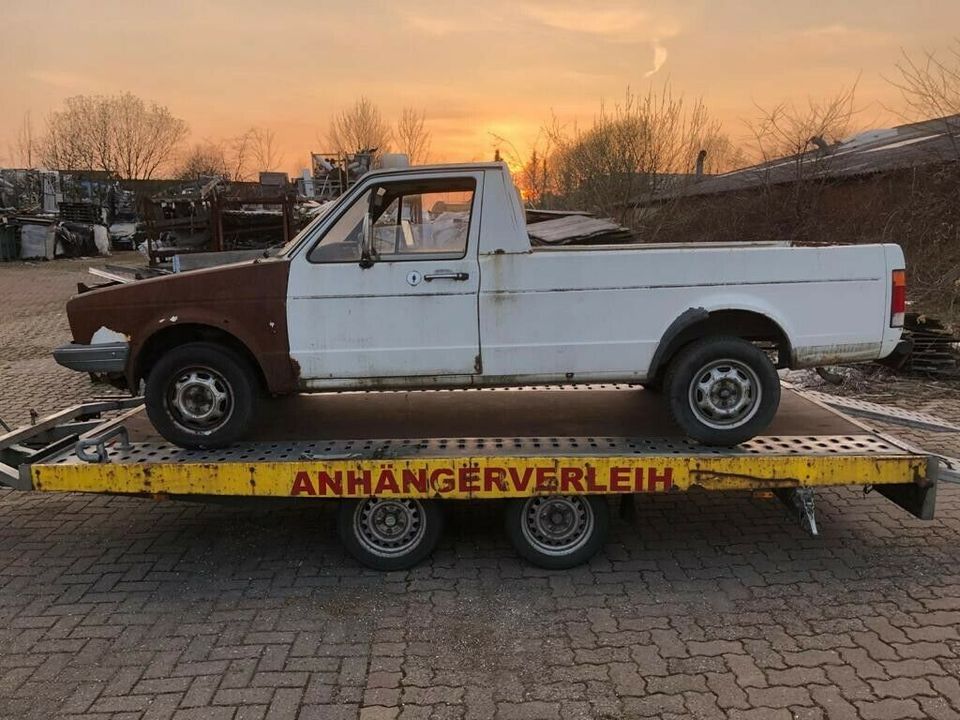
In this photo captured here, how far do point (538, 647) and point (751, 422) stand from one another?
5.81ft

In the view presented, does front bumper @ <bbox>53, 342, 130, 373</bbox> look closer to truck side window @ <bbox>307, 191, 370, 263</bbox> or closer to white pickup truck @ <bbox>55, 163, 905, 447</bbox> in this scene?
white pickup truck @ <bbox>55, 163, 905, 447</bbox>

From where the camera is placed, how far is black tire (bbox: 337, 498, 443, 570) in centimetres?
395

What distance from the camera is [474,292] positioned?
12.8 feet

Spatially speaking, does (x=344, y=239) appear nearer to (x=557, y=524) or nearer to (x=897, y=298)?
(x=557, y=524)

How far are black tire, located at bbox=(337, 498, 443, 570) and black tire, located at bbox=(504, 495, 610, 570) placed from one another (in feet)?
1.52

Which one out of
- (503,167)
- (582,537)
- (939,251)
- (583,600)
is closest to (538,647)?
(583,600)

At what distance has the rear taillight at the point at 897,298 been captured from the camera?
3971 millimetres

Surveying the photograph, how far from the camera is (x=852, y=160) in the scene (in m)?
17.8

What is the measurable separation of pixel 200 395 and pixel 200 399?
0.02 m

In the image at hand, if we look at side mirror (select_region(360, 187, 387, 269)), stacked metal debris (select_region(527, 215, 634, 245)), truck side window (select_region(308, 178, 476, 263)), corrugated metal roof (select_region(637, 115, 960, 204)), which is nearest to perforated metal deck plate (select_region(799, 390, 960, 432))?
truck side window (select_region(308, 178, 476, 263))

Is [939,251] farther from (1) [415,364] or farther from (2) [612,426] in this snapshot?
(1) [415,364]

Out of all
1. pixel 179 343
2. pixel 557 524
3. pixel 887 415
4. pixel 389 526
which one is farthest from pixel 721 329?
pixel 179 343

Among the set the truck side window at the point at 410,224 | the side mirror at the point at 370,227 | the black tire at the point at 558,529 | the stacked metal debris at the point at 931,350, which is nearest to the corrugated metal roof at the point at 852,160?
the stacked metal debris at the point at 931,350

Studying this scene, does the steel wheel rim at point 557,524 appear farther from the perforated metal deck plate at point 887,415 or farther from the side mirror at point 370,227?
the perforated metal deck plate at point 887,415
